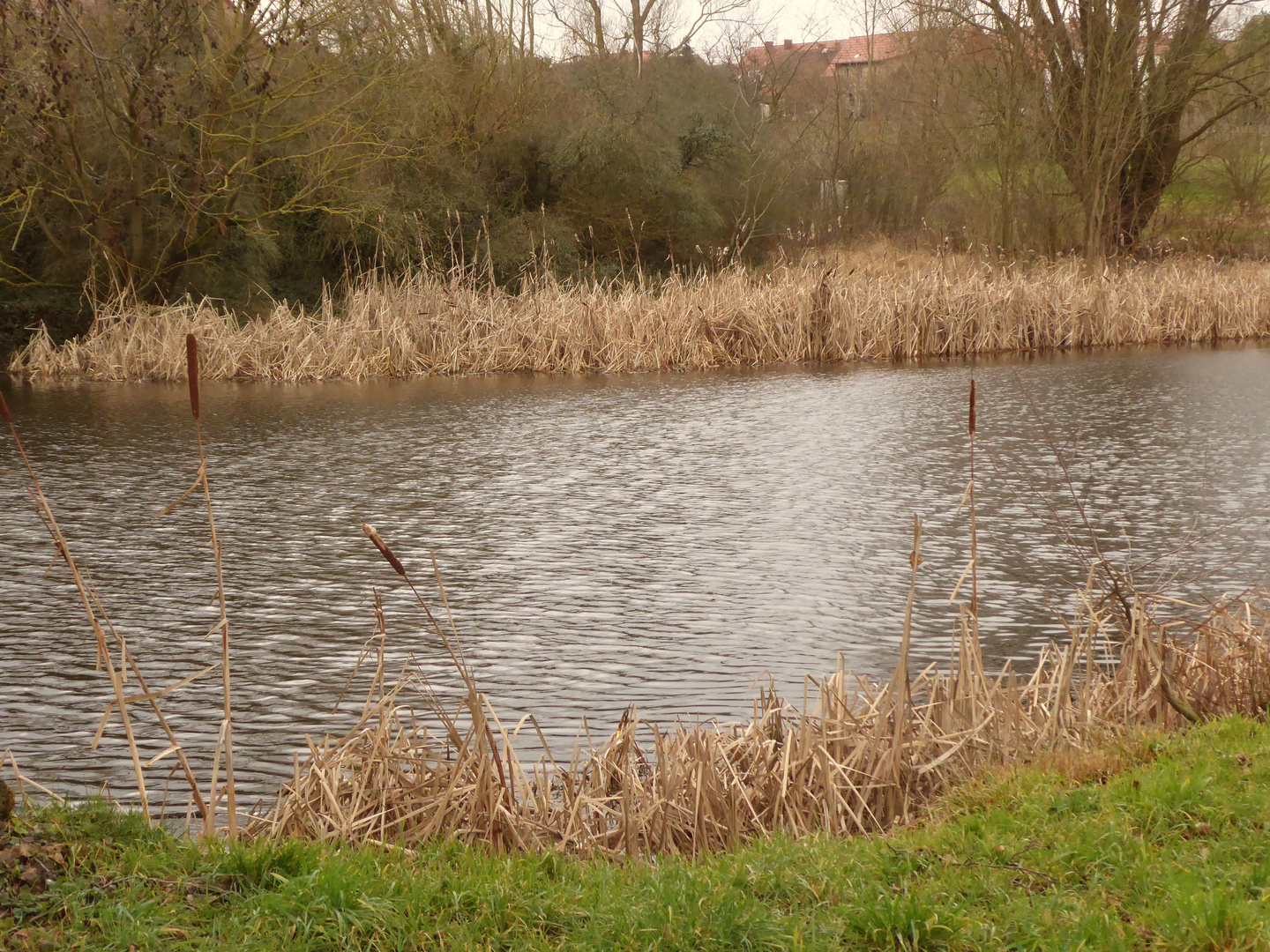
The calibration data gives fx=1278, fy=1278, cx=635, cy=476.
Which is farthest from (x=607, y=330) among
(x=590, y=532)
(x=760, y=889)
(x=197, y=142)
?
(x=760, y=889)

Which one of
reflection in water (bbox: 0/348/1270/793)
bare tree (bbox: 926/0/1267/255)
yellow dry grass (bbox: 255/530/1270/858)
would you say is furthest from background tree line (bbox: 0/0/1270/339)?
yellow dry grass (bbox: 255/530/1270/858)

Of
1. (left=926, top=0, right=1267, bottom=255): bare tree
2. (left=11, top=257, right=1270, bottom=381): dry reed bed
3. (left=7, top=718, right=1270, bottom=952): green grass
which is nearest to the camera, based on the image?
(left=7, top=718, right=1270, bottom=952): green grass

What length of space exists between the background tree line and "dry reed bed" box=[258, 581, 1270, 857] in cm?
1270

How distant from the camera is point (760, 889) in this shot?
313 centimetres

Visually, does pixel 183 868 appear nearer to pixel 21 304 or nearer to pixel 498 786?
pixel 498 786

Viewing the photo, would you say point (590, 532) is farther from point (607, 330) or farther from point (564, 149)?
point (564, 149)

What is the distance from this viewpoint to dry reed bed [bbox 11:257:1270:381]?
1886 cm

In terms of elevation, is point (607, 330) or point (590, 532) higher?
point (607, 330)

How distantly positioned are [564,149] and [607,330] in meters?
8.30

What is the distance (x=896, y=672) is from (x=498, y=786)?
1.39 meters

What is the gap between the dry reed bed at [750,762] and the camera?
3.94 meters

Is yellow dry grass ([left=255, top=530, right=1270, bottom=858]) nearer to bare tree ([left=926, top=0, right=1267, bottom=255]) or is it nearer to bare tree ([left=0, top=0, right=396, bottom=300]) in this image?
bare tree ([left=0, top=0, right=396, bottom=300])

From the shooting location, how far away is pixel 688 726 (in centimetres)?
496

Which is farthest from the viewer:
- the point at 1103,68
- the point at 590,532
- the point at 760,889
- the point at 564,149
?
the point at 564,149
